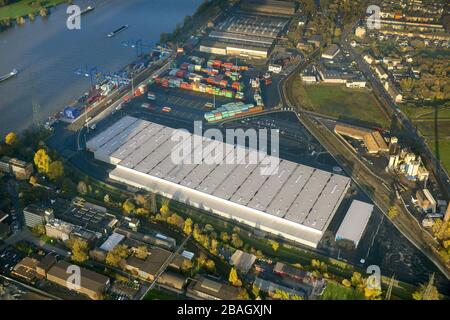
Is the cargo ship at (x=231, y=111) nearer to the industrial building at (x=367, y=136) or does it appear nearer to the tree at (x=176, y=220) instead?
the industrial building at (x=367, y=136)

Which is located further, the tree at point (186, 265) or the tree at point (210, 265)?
the tree at point (210, 265)

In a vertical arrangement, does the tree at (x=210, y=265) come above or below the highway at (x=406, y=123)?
below

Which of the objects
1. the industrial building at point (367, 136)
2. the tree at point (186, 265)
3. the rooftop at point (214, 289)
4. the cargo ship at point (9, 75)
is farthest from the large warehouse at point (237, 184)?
the cargo ship at point (9, 75)

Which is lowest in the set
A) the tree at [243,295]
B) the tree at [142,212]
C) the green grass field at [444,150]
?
the tree at [243,295]

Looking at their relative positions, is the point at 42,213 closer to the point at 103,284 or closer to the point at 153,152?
the point at 103,284

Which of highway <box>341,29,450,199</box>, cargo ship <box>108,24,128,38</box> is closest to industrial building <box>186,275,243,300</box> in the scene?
highway <box>341,29,450,199</box>

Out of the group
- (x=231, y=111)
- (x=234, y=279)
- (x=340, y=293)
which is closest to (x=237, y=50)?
(x=231, y=111)
